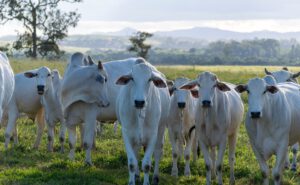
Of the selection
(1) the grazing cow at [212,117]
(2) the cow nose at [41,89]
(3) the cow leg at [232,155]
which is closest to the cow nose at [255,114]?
(1) the grazing cow at [212,117]

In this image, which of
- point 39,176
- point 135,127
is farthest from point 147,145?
point 39,176

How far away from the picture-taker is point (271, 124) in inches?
429

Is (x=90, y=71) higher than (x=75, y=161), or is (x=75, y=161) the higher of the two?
(x=90, y=71)

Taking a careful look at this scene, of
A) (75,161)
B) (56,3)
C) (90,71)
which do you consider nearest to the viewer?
(75,161)

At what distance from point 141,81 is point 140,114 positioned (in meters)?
0.63

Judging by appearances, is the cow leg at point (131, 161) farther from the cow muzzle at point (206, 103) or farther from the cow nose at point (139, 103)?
the cow muzzle at point (206, 103)

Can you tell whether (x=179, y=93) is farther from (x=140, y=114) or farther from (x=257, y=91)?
(x=257, y=91)

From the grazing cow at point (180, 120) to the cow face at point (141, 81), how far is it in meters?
2.17

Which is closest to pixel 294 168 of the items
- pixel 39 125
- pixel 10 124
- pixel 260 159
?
pixel 260 159

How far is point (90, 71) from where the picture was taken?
13.9 metres

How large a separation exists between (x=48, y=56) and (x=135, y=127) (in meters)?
46.1

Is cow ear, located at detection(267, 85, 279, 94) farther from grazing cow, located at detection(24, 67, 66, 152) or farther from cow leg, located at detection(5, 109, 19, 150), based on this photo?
cow leg, located at detection(5, 109, 19, 150)

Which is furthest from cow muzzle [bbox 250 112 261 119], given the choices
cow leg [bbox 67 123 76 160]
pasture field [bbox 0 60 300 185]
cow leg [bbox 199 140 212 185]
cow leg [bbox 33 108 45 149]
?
cow leg [bbox 33 108 45 149]

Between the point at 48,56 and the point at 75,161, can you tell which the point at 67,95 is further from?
the point at 48,56
